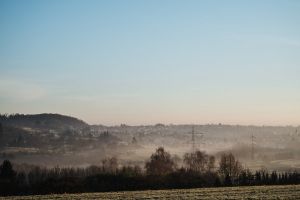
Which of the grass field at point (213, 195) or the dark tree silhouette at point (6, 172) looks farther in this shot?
the dark tree silhouette at point (6, 172)

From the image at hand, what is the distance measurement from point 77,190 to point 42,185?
1185 cm

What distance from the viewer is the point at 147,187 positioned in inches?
3848

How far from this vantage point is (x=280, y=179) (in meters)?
117

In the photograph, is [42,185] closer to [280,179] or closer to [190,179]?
[190,179]

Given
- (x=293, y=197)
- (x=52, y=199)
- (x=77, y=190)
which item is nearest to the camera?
(x=293, y=197)

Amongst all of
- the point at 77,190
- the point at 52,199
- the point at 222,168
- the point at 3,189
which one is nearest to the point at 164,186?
the point at 77,190

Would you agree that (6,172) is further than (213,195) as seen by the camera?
Yes

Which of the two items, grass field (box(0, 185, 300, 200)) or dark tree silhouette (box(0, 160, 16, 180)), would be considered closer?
grass field (box(0, 185, 300, 200))

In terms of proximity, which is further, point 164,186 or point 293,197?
point 164,186

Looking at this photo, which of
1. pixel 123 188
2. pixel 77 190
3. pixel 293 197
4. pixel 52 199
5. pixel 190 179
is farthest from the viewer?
pixel 190 179

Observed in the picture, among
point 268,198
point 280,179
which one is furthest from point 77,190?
point 280,179

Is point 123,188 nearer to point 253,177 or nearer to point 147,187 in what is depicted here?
point 147,187

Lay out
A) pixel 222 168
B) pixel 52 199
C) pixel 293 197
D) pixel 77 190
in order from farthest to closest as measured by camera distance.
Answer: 1. pixel 222 168
2. pixel 77 190
3. pixel 52 199
4. pixel 293 197

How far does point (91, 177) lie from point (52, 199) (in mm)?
53030
